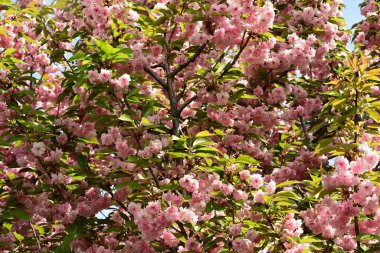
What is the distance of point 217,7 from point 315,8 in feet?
6.19

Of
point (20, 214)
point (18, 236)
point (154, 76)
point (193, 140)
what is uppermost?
point (154, 76)

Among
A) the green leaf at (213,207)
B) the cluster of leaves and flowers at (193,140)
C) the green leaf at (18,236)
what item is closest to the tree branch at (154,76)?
the cluster of leaves and flowers at (193,140)

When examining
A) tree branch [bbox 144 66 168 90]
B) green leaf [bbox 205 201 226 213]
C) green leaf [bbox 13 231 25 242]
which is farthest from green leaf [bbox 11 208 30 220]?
tree branch [bbox 144 66 168 90]

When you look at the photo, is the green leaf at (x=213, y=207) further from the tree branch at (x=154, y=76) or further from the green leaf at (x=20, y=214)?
the tree branch at (x=154, y=76)

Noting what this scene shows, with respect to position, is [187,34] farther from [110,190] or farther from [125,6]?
[110,190]

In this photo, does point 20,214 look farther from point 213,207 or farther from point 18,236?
point 213,207

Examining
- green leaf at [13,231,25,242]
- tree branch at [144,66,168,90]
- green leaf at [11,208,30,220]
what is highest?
tree branch at [144,66,168,90]

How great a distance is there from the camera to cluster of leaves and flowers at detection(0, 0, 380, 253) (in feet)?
16.5

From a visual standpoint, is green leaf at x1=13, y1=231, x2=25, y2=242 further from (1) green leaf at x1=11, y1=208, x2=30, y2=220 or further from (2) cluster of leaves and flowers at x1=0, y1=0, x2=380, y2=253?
(1) green leaf at x1=11, y1=208, x2=30, y2=220

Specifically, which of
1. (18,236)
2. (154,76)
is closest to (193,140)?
(154,76)

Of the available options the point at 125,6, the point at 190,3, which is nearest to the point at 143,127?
the point at 125,6

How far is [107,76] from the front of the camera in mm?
5605

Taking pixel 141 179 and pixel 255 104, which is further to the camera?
pixel 255 104

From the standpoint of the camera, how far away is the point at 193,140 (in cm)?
539
